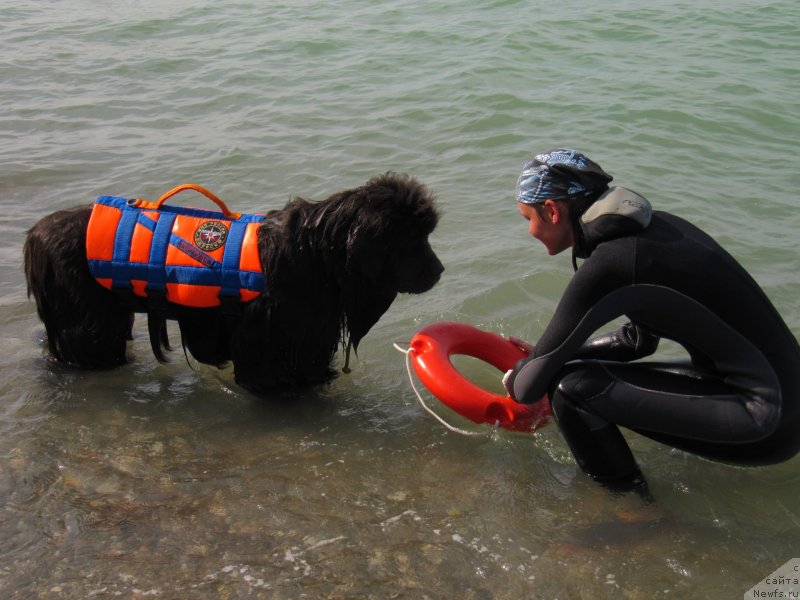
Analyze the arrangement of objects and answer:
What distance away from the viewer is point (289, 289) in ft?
13.5

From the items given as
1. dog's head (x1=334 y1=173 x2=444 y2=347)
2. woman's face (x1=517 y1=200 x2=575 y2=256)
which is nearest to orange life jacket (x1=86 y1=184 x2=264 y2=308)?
dog's head (x1=334 y1=173 x2=444 y2=347)

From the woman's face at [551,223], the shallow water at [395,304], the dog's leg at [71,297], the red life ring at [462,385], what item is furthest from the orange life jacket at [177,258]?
the woman's face at [551,223]

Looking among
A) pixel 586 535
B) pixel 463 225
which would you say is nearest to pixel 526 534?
pixel 586 535

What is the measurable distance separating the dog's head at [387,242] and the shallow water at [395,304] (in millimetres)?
734

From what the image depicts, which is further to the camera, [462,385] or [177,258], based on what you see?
[177,258]

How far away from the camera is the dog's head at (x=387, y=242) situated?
3.98 metres

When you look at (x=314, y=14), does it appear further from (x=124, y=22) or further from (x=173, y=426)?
(x=173, y=426)

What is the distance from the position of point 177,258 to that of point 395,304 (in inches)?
75.1

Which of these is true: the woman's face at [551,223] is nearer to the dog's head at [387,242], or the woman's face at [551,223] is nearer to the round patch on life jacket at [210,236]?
the dog's head at [387,242]

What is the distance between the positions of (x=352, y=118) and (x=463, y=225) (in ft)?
10.1

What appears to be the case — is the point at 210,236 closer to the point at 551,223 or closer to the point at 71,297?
the point at 71,297

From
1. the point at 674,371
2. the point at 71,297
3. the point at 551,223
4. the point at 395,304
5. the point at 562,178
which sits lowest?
the point at 395,304

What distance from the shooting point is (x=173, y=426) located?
4289 mm

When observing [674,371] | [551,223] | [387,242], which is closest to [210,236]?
[387,242]
